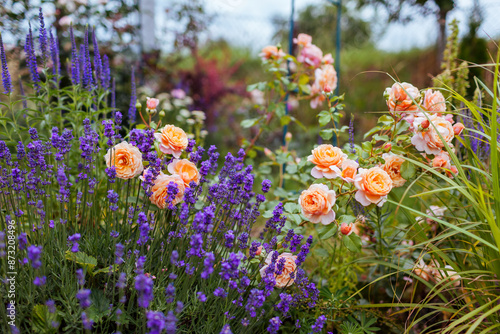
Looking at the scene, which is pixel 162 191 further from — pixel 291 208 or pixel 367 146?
pixel 367 146

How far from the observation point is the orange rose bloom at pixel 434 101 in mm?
1684

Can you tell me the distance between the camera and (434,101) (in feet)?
5.56

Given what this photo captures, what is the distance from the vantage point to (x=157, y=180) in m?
1.47

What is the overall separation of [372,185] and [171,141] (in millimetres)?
842

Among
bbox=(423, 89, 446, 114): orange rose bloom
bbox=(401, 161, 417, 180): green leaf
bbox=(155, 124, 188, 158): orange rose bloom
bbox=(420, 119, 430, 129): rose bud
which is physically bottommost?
bbox=(401, 161, 417, 180): green leaf

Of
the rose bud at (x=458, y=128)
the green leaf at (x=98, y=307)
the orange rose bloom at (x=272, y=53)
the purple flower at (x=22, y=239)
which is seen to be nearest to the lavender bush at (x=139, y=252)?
the green leaf at (x=98, y=307)

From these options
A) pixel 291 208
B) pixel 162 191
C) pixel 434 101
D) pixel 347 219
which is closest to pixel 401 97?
pixel 434 101

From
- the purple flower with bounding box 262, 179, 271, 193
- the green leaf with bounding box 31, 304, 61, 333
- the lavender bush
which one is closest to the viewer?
the green leaf with bounding box 31, 304, 61, 333

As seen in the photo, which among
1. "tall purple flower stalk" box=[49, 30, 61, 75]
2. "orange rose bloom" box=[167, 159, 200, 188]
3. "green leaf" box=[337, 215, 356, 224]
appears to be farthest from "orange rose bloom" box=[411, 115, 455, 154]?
"tall purple flower stalk" box=[49, 30, 61, 75]

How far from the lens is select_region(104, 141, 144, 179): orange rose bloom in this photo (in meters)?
1.43

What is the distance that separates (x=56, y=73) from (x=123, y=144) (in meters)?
0.78

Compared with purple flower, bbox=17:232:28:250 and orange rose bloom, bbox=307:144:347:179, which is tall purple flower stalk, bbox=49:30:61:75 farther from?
orange rose bloom, bbox=307:144:347:179

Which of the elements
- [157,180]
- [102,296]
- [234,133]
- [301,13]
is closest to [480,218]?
[157,180]

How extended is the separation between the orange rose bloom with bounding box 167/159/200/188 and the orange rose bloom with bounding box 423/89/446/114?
111cm
